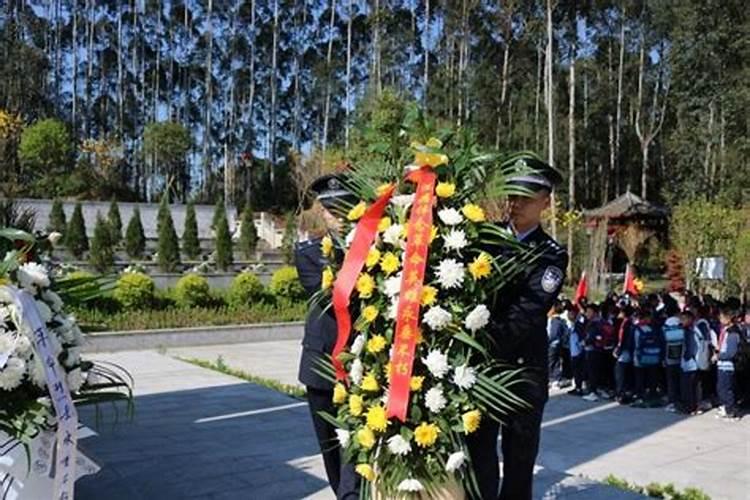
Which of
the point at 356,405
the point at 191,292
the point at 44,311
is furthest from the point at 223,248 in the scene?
the point at 356,405

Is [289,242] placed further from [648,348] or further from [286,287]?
[648,348]

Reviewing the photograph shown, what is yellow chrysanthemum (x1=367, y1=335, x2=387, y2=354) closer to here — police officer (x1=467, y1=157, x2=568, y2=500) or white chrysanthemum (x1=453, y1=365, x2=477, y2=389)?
white chrysanthemum (x1=453, y1=365, x2=477, y2=389)

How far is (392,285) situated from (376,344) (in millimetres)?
208

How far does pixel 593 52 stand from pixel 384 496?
39.9 m

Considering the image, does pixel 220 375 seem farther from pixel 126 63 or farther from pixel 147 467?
pixel 126 63

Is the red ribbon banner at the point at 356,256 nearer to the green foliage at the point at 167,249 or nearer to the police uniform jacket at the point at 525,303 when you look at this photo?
the police uniform jacket at the point at 525,303

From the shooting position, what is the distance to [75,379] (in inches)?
116

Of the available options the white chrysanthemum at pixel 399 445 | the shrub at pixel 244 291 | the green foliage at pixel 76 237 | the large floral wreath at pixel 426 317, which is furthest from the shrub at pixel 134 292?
the green foliage at pixel 76 237

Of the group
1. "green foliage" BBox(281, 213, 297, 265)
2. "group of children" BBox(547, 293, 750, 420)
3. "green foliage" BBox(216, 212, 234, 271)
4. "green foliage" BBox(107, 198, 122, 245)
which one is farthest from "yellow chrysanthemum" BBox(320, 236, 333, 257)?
"green foliage" BBox(107, 198, 122, 245)

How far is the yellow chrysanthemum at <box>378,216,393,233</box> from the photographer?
2687 millimetres

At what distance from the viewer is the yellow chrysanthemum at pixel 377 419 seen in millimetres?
2605

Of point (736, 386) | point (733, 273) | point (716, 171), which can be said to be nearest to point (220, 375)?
point (736, 386)

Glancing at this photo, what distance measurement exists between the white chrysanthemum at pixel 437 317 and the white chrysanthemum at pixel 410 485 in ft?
1.79

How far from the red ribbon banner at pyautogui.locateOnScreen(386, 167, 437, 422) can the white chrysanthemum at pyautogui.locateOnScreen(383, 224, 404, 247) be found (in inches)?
1.9
